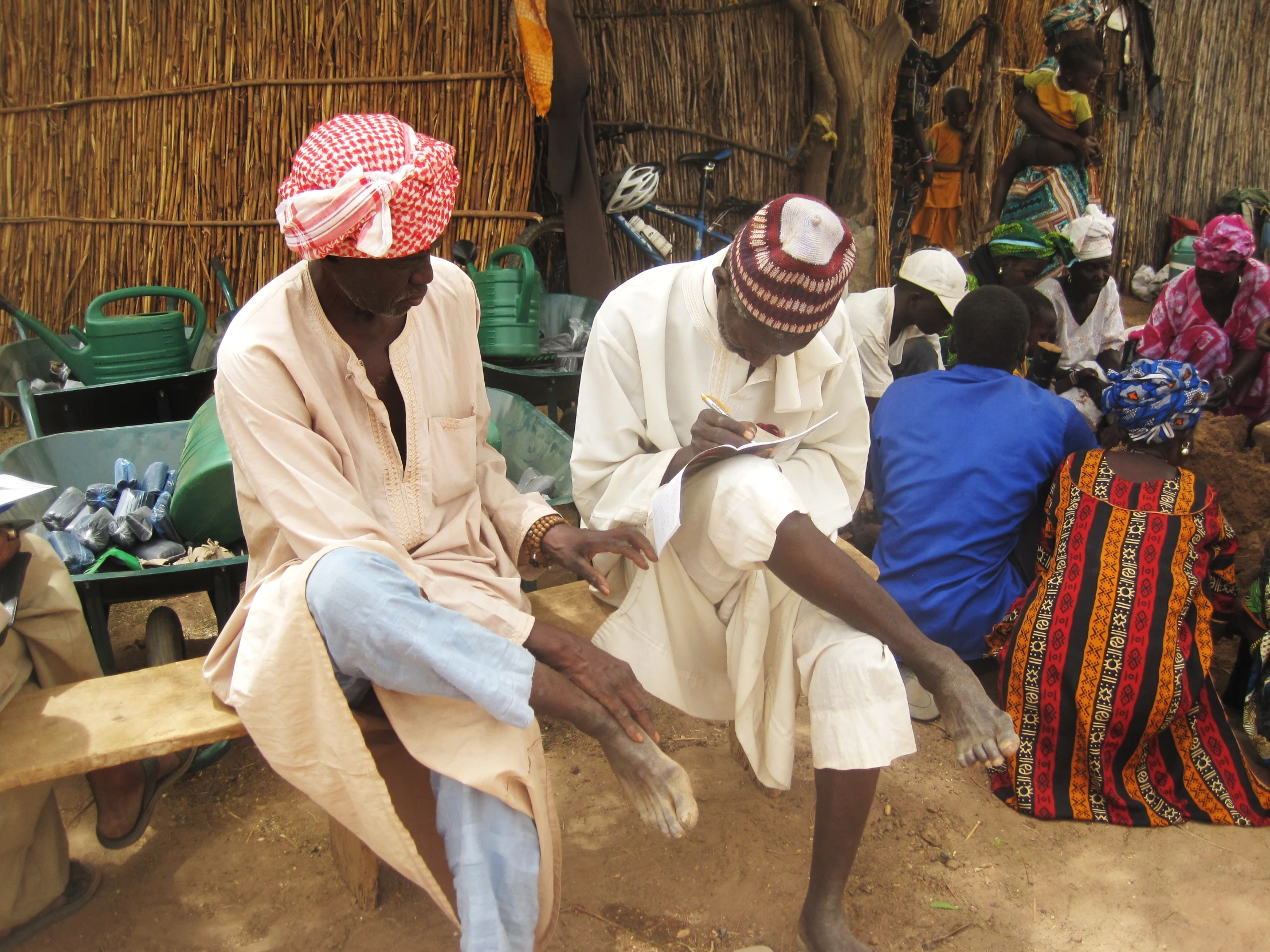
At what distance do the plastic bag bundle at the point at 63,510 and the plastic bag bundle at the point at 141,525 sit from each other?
10.3 inches

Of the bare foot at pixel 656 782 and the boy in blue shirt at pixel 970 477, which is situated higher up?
the boy in blue shirt at pixel 970 477

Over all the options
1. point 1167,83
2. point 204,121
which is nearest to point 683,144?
point 204,121

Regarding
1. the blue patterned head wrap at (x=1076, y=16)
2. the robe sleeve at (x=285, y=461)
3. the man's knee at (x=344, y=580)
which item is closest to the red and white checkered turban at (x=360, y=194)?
the robe sleeve at (x=285, y=461)

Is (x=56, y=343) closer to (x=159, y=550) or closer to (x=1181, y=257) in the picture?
(x=159, y=550)

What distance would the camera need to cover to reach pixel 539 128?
17.9ft

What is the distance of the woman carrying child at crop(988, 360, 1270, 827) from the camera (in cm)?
261

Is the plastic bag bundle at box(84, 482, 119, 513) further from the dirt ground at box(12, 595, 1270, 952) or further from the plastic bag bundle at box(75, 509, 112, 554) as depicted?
the dirt ground at box(12, 595, 1270, 952)

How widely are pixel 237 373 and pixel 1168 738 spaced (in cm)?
268

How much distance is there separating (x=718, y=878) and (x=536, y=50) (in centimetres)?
417

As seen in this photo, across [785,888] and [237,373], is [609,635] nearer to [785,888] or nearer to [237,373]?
[785,888]

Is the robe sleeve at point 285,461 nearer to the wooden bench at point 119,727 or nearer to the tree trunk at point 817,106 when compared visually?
the wooden bench at point 119,727

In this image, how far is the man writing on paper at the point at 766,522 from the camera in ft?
6.27

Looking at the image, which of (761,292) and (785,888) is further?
(785,888)

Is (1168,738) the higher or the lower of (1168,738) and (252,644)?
the lower
